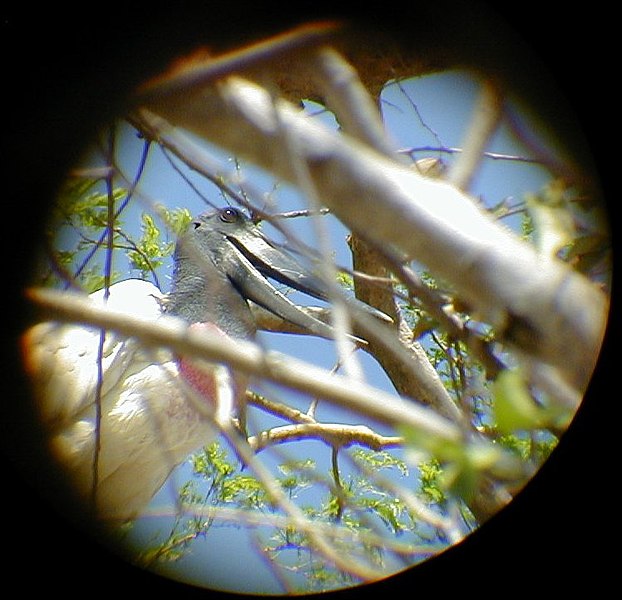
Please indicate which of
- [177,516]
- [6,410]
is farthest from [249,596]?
[6,410]

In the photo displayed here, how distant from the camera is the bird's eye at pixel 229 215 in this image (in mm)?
1300

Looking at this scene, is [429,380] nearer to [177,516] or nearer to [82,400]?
[177,516]

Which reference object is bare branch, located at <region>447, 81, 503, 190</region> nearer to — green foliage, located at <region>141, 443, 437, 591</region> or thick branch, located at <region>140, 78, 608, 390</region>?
thick branch, located at <region>140, 78, 608, 390</region>

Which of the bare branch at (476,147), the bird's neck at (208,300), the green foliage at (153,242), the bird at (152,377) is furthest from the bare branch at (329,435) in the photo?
the bare branch at (476,147)

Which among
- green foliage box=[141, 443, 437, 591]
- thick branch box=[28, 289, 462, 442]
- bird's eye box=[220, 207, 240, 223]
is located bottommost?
A: green foliage box=[141, 443, 437, 591]

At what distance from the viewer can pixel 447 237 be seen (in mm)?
474

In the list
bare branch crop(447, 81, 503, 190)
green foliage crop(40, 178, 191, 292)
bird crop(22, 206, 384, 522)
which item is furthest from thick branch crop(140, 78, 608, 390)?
bird crop(22, 206, 384, 522)

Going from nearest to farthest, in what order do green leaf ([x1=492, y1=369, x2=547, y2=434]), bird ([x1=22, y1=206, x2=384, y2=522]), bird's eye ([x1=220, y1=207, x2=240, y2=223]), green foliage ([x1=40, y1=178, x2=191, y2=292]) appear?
green leaf ([x1=492, y1=369, x2=547, y2=434]), green foliage ([x1=40, y1=178, x2=191, y2=292]), bird ([x1=22, y1=206, x2=384, y2=522]), bird's eye ([x1=220, y1=207, x2=240, y2=223])

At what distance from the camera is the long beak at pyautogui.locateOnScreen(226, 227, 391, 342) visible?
1356mm

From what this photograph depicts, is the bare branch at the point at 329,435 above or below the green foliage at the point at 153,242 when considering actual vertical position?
below

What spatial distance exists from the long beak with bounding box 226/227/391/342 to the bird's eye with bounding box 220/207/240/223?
4 cm

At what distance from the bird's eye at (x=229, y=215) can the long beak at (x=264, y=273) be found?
0.04 meters

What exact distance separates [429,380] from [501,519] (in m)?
0.20

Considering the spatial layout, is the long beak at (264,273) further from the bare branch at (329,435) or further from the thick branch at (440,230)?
the thick branch at (440,230)
